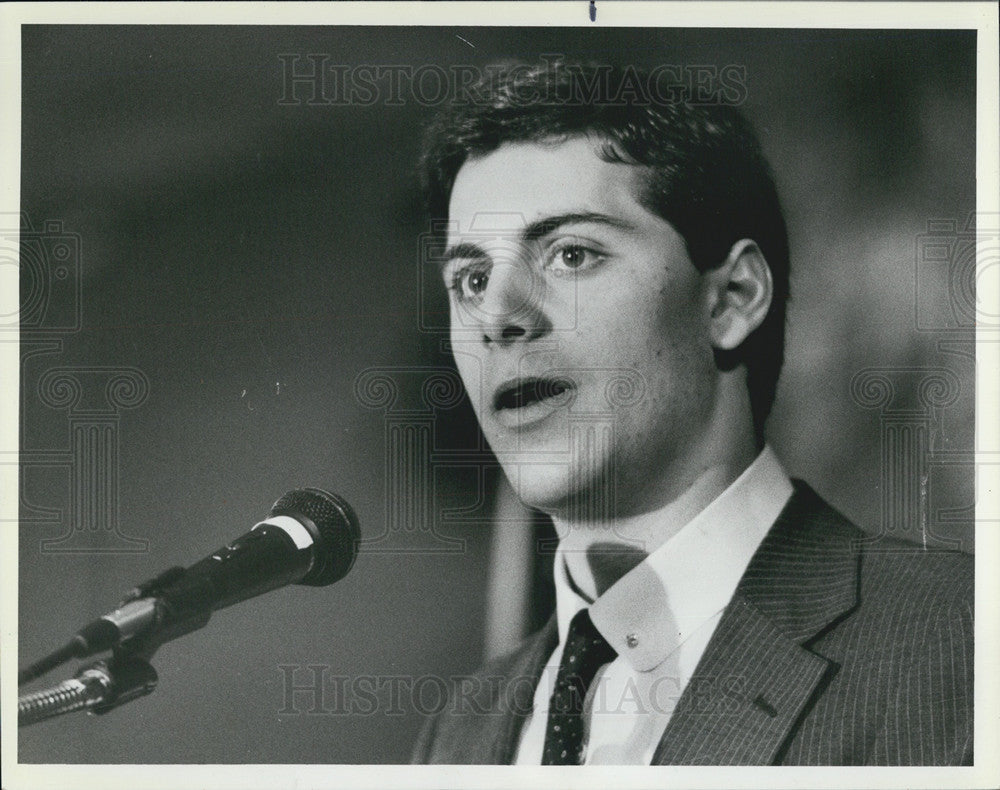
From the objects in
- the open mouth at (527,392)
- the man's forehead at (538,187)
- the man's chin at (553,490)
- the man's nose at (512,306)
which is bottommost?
the man's chin at (553,490)

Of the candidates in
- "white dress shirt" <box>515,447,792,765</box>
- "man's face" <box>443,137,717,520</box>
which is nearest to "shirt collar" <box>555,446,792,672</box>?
"white dress shirt" <box>515,447,792,765</box>

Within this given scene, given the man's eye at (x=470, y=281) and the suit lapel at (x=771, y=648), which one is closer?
the suit lapel at (x=771, y=648)

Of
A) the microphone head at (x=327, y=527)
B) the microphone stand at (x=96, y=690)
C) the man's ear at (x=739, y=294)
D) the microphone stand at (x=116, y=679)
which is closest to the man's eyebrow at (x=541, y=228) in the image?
the man's ear at (x=739, y=294)

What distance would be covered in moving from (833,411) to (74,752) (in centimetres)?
191

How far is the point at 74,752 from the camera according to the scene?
2479 millimetres

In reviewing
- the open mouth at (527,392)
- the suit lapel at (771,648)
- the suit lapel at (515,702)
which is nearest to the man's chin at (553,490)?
the open mouth at (527,392)

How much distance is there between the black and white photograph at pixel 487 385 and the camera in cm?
240

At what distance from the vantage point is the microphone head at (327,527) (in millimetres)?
2475

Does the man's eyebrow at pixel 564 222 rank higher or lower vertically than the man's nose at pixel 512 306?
higher

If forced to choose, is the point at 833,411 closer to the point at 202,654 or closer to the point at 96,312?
the point at 202,654

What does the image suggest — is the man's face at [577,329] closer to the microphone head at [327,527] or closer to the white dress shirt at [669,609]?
the white dress shirt at [669,609]

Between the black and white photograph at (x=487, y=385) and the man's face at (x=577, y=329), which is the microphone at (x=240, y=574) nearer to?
the black and white photograph at (x=487, y=385)

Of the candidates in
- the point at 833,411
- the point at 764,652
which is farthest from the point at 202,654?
the point at 833,411

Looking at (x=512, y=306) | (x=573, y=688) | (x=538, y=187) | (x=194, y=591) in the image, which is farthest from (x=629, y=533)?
(x=194, y=591)
